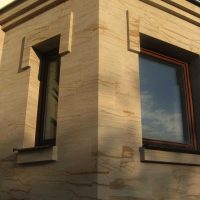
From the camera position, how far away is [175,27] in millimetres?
5574

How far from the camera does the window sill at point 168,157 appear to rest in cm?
425

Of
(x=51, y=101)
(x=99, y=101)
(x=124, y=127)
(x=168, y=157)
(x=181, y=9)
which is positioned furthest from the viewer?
(x=181, y=9)

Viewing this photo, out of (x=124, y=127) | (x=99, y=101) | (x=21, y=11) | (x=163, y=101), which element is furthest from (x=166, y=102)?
(x=21, y=11)

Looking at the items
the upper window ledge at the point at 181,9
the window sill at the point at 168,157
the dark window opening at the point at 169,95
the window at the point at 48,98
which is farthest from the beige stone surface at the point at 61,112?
the upper window ledge at the point at 181,9

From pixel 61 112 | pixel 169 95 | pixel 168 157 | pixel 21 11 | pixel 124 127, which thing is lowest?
pixel 168 157

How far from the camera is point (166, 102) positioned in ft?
17.7

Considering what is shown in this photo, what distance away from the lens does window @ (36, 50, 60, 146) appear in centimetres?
502

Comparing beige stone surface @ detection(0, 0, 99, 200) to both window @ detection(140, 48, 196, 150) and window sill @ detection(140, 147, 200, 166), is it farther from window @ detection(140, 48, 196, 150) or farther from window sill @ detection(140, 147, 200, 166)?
window @ detection(140, 48, 196, 150)

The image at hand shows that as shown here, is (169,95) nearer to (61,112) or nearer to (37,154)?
(61,112)

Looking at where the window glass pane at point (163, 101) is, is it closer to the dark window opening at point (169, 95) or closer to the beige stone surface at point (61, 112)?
the dark window opening at point (169, 95)

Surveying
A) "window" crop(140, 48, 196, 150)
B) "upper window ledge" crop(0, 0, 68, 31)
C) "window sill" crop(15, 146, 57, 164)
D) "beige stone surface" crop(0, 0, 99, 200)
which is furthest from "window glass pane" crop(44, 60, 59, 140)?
"window" crop(140, 48, 196, 150)

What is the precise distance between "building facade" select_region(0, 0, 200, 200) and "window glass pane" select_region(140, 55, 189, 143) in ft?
0.06

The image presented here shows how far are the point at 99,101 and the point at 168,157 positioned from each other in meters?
1.29

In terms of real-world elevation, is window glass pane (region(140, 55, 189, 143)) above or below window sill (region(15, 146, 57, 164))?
Result: above
